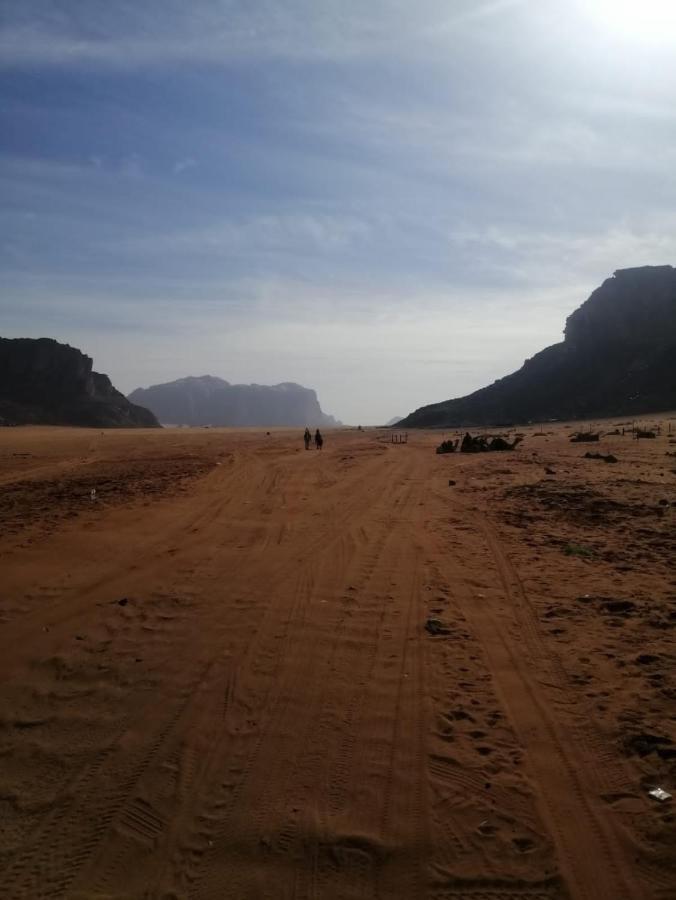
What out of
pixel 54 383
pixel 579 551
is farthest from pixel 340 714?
pixel 54 383

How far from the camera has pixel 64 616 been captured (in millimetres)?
6859

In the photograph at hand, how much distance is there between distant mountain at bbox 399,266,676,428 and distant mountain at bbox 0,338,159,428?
5639 cm

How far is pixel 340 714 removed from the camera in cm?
477

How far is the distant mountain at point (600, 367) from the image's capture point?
8362cm

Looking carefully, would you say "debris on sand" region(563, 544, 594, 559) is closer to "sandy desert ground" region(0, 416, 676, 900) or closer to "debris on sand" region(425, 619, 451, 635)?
"sandy desert ground" region(0, 416, 676, 900)

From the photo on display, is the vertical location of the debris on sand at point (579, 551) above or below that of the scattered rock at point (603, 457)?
below

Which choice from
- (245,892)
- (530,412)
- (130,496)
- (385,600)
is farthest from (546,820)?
(530,412)

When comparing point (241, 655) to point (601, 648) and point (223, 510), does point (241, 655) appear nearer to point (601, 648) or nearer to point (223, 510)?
point (601, 648)

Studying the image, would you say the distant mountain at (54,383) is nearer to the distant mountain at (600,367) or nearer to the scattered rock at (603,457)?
the distant mountain at (600,367)

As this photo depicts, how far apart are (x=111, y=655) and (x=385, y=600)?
3.16 m

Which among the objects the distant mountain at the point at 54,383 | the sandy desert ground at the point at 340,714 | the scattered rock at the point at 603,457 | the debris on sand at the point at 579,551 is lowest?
the sandy desert ground at the point at 340,714

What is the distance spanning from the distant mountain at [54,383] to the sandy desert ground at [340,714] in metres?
104

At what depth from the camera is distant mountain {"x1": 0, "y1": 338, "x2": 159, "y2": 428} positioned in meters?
105

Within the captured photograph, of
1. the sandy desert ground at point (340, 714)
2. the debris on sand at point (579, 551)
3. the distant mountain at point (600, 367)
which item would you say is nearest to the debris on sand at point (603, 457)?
the sandy desert ground at point (340, 714)
